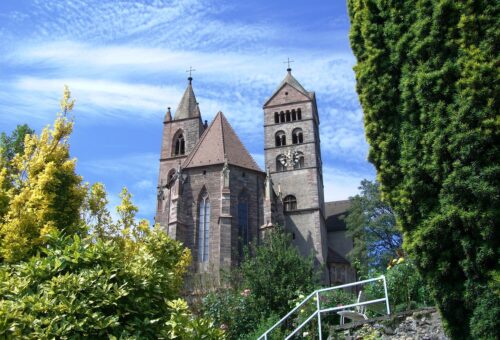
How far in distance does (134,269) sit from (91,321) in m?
1.15

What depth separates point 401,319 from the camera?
831cm

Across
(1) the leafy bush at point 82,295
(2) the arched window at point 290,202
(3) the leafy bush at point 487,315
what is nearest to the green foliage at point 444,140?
(3) the leafy bush at point 487,315

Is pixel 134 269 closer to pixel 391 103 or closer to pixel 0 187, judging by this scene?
pixel 391 103

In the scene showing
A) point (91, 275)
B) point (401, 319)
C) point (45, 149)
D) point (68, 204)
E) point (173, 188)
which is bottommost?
point (401, 319)

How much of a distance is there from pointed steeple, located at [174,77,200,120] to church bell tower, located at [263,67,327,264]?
675 centimetres

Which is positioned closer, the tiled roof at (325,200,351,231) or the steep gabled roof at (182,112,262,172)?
the steep gabled roof at (182,112,262,172)

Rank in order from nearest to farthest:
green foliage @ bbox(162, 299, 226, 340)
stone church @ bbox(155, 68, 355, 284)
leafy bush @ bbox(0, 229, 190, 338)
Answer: leafy bush @ bbox(0, 229, 190, 338) → green foliage @ bbox(162, 299, 226, 340) → stone church @ bbox(155, 68, 355, 284)

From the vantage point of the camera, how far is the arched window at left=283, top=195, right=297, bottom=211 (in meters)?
38.8

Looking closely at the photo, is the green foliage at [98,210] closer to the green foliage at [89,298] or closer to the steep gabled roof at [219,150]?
the green foliage at [89,298]

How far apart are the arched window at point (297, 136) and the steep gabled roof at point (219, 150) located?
5.94 m

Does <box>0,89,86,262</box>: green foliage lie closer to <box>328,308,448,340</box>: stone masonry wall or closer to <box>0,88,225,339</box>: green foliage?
<box>0,88,225,339</box>: green foliage

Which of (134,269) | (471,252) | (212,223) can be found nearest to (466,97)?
(471,252)

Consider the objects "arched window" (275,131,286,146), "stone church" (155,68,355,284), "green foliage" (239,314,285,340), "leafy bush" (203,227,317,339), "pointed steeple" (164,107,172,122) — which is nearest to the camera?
"green foliage" (239,314,285,340)

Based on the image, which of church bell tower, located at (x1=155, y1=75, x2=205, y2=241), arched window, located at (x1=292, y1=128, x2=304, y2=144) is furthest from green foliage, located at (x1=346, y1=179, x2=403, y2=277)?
church bell tower, located at (x1=155, y1=75, x2=205, y2=241)
